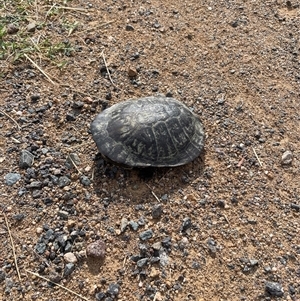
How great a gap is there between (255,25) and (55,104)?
333 cm

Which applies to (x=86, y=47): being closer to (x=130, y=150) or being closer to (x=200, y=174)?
(x=130, y=150)

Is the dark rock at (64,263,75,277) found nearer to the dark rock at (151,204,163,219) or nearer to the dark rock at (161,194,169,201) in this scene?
the dark rock at (151,204,163,219)

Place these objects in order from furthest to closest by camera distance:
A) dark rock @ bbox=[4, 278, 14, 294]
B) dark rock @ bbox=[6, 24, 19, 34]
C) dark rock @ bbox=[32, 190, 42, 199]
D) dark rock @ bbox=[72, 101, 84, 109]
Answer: dark rock @ bbox=[6, 24, 19, 34]
dark rock @ bbox=[72, 101, 84, 109]
dark rock @ bbox=[32, 190, 42, 199]
dark rock @ bbox=[4, 278, 14, 294]

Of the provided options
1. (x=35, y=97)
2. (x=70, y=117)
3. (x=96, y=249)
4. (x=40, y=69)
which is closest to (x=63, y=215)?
(x=96, y=249)

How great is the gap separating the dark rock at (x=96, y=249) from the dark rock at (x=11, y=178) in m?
1.10

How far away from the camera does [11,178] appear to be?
3.99m

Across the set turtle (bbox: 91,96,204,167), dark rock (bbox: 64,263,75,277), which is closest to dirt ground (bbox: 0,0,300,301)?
dark rock (bbox: 64,263,75,277)

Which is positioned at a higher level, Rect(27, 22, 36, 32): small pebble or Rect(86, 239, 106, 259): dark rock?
Rect(27, 22, 36, 32): small pebble

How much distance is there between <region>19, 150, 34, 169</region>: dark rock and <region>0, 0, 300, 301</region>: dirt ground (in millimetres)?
62

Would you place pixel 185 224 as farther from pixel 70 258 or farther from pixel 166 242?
pixel 70 258

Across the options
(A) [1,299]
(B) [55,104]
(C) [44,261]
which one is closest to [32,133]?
(B) [55,104]

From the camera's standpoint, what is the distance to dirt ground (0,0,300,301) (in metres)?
3.48

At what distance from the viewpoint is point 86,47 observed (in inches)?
209

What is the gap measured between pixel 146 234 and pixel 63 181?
1049 millimetres
